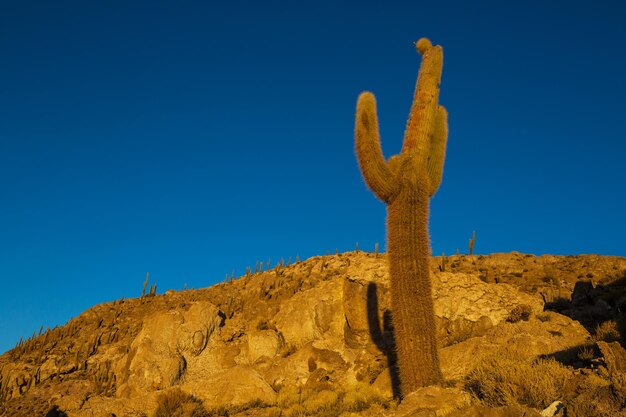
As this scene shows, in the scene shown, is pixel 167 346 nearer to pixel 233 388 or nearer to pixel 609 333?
pixel 233 388

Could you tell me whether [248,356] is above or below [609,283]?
below

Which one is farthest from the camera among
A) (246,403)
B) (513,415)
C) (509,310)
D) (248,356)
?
(248,356)

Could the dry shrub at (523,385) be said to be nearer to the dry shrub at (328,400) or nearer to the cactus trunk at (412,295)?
the cactus trunk at (412,295)

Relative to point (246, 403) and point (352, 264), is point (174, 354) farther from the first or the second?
point (352, 264)

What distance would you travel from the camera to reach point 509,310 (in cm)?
1830

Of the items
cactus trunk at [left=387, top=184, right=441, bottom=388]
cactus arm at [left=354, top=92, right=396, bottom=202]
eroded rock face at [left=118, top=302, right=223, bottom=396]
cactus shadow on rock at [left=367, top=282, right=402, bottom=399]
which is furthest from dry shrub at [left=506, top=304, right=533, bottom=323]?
eroded rock face at [left=118, top=302, right=223, bottom=396]

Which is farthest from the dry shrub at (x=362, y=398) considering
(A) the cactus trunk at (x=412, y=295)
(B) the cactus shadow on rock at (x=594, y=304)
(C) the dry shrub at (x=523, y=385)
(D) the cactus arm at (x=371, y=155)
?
(D) the cactus arm at (x=371, y=155)

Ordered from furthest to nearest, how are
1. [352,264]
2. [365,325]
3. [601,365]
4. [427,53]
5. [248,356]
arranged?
[352,264] < [248,356] < [365,325] < [427,53] < [601,365]

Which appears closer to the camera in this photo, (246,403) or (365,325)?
(246,403)

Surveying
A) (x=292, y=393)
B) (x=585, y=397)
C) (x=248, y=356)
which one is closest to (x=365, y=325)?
(x=292, y=393)

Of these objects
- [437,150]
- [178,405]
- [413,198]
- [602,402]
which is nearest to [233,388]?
[178,405]

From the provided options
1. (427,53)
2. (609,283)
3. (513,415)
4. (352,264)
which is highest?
(427,53)

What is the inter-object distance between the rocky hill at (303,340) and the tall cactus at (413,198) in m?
1.68

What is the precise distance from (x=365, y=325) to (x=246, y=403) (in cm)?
563
